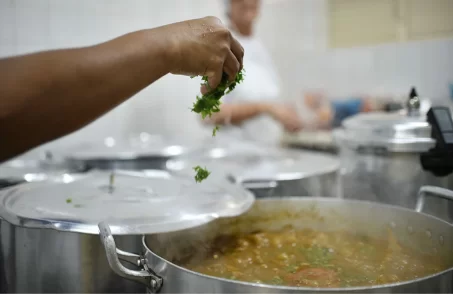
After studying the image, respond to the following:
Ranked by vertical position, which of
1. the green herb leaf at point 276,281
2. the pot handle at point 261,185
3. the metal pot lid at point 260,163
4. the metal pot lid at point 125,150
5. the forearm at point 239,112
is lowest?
the green herb leaf at point 276,281

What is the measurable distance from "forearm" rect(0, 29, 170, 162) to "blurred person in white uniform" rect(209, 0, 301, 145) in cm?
161

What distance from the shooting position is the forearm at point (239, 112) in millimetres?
2346

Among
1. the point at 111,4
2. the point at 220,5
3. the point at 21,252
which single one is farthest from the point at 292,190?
the point at 220,5

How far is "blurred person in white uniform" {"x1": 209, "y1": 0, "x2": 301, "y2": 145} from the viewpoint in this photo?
2.38 meters

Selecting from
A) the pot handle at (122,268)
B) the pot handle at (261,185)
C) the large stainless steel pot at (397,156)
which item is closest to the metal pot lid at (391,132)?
the large stainless steel pot at (397,156)

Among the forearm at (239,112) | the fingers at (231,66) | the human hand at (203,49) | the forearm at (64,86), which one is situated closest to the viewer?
the forearm at (64,86)

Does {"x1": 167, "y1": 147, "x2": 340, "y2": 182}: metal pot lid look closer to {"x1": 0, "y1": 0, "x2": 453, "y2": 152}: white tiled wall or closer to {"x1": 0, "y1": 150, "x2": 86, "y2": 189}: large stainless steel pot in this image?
{"x1": 0, "y1": 0, "x2": 453, "y2": 152}: white tiled wall

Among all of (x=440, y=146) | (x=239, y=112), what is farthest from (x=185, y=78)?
(x=440, y=146)

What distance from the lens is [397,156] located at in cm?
108

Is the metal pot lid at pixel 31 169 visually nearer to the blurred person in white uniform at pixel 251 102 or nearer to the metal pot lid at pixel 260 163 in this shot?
the metal pot lid at pixel 260 163

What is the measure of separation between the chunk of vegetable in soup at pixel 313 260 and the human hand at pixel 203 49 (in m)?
0.37

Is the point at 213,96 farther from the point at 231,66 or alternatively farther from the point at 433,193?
the point at 433,193

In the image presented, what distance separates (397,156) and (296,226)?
30cm

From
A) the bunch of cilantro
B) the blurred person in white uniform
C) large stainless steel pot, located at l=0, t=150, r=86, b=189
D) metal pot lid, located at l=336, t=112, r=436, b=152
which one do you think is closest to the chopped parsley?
the bunch of cilantro
